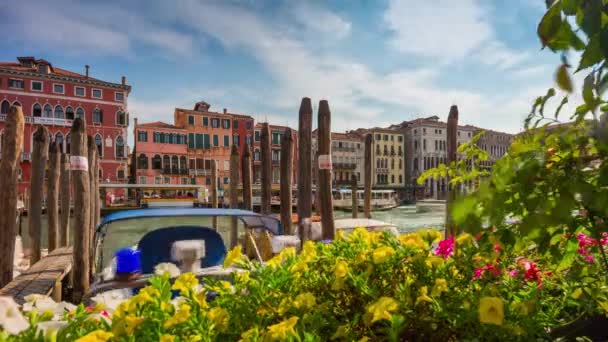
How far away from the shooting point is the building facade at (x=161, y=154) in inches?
1487

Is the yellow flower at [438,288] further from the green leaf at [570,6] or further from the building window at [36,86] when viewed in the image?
the building window at [36,86]

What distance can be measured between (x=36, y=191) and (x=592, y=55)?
30.3ft

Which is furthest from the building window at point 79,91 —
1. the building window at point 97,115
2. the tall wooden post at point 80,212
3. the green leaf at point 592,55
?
the green leaf at point 592,55

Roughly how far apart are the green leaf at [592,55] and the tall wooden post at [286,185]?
25.7ft

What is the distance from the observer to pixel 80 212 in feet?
18.6

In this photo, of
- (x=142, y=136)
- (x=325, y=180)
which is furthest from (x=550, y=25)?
(x=142, y=136)

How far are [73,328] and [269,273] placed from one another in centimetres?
57

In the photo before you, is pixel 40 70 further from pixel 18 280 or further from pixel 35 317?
pixel 35 317

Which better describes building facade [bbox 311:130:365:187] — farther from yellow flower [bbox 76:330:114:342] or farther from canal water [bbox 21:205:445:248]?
yellow flower [bbox 76:330:114:342]

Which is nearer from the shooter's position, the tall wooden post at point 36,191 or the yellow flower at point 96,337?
the yellow flower at point 96,337

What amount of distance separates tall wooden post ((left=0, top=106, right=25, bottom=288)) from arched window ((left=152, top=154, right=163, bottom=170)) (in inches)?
1331

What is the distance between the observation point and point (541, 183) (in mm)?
948

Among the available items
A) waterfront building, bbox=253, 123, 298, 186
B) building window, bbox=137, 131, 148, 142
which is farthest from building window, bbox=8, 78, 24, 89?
waterfront building, bbox=253, 123, 298, 186

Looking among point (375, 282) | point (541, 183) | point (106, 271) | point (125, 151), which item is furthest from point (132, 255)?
point (125, 151)
